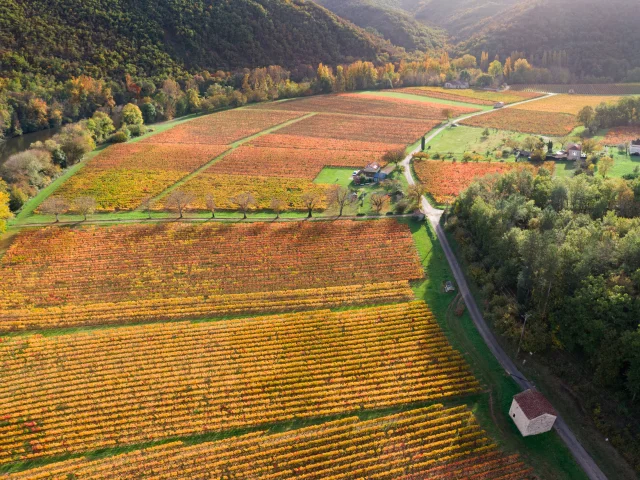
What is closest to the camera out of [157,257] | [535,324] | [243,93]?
[535,324]

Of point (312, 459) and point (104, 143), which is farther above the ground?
point (104, 143)

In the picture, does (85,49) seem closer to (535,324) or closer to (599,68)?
(535,324)

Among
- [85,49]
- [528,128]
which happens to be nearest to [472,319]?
[528,128]

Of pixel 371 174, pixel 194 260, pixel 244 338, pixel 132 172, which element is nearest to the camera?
pixel 244 338


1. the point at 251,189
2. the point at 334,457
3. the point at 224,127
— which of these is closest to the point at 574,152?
the point at 251,189

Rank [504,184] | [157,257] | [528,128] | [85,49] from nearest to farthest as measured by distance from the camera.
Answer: [157,257], [504,184], [528,128], [85,49]

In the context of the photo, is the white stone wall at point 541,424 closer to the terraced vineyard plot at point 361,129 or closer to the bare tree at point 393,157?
the bare tree at point 393,157

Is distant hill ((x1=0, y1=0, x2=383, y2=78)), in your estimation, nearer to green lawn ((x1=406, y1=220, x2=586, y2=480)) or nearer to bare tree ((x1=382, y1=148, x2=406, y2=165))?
bare tree ((x1=382, y1=148, x2=406, y2=165))

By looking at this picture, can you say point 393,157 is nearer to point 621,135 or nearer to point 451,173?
point 451,173
